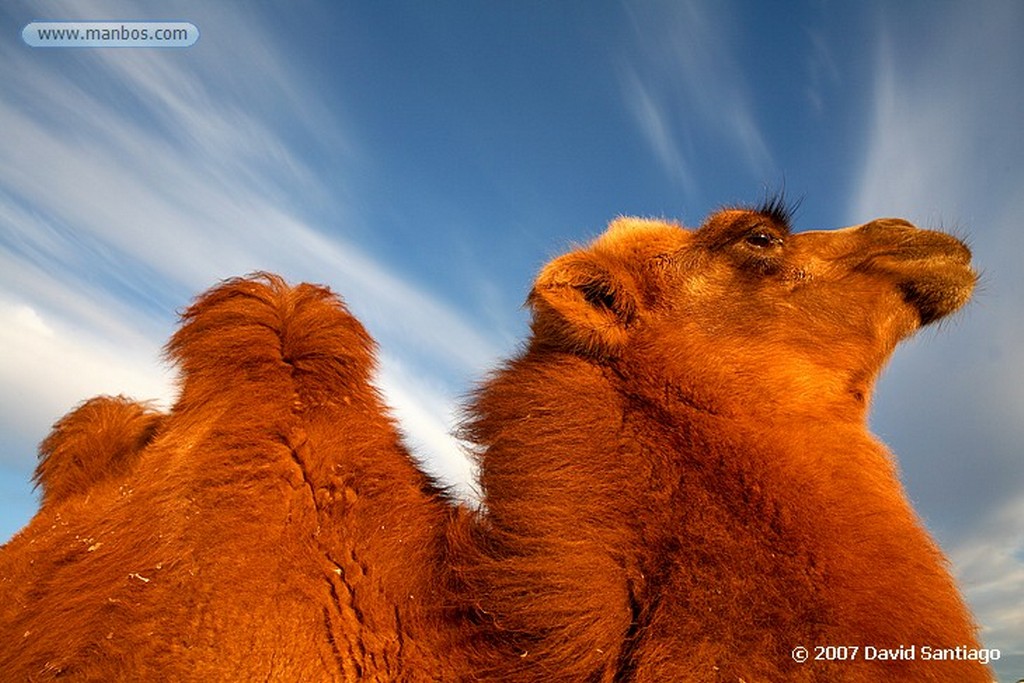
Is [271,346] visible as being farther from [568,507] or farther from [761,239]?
[761,239]

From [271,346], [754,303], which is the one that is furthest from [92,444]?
[754,303]

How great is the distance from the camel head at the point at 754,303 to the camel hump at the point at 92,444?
2780 mm

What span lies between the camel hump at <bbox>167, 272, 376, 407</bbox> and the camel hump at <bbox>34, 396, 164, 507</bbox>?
2.79 feet

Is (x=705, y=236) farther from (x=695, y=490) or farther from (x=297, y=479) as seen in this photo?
(x=297, y=479)

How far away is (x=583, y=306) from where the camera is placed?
12.6 feet

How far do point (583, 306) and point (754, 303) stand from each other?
93cm

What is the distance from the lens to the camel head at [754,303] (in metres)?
3.76

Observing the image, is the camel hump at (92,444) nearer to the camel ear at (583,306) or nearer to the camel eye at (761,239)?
the camel ear at (583,306)

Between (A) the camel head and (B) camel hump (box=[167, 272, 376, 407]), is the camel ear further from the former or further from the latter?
(B) camel hump (box=[167, 272, 376, 407])

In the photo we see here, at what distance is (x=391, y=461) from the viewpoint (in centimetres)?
378

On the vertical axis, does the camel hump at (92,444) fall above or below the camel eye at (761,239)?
below

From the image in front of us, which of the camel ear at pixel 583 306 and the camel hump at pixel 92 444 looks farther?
the camel hump at pixel 92 444

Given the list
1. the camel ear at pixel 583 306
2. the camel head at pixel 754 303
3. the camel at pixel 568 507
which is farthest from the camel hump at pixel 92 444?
the camel head at pixel 754 303

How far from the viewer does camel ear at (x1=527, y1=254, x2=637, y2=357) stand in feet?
12.3
